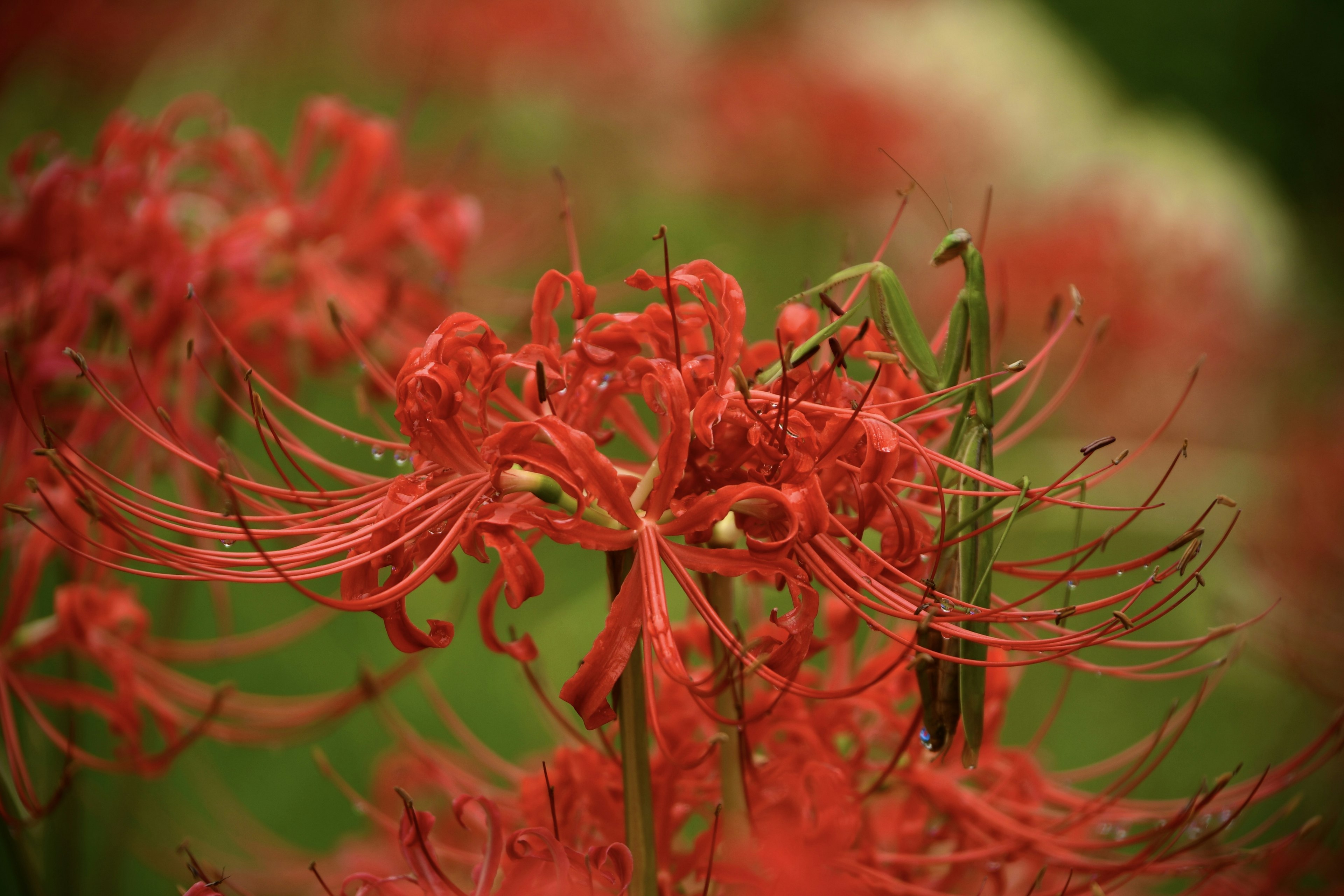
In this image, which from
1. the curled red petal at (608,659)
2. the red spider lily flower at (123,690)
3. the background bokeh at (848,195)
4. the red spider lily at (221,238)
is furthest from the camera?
the background bokeh at (848,195)

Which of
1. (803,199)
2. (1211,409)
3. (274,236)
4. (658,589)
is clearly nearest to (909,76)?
(803,199)

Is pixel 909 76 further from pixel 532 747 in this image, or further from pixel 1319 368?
pixel 532 747

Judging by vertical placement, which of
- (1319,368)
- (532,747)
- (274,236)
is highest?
(1319,368)

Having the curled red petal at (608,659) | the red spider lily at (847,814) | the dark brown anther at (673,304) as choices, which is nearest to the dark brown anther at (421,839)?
the red spider lily at (847,814)

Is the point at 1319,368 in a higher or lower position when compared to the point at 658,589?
higher

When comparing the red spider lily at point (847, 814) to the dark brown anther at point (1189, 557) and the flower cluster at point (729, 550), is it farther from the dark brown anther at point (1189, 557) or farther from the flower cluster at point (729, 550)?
the dark brown anther at point (1189, 557)

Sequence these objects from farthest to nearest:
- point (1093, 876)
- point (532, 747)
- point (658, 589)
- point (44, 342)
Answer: point (532, 747)
point (44, 342)
point (1093, 876)
point (658, 589)

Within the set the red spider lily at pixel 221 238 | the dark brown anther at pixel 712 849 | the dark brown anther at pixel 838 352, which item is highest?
the dark brown anther at pixel 838 352

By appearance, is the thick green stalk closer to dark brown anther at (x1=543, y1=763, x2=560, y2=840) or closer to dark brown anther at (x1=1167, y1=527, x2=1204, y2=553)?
dark brown anther at (x1=543, y1=763, x2=560, y2=840)
